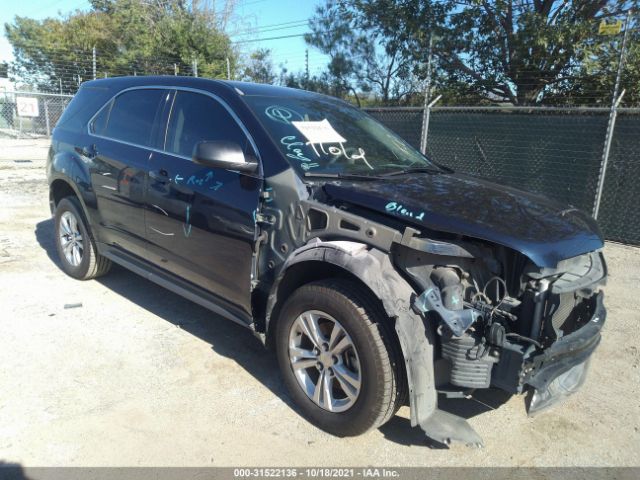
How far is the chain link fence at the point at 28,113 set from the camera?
19.9 metres

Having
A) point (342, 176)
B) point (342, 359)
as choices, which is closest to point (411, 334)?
point (342, 359)

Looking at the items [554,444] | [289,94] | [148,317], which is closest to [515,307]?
[554,444]

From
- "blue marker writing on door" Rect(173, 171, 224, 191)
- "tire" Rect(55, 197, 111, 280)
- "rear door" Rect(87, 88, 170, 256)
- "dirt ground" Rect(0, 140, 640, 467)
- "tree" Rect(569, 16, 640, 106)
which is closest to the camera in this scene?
"dirt ground" Rect(0, 140, 640, 467)

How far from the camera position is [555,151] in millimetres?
7785

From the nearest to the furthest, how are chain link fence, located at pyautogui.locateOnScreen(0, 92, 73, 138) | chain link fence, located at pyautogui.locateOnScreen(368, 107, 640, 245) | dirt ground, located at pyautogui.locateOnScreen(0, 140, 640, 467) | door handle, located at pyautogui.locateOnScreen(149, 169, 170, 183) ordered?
dirt ground, located at pyautogui.locateOnScreen(0, 140, 640, 467) → door handle, located at pyautogui.locateOnScreen(149, 169, 170, 183) → chain link fence, located at pyautogui.locateOnScreen(368, 107, 640, 245) → chain link fence, located at pyautogui.locateOnScreen(0, 92, 73, 138)

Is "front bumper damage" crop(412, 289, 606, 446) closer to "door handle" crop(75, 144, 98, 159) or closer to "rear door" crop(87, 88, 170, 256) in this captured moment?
"rear door" crop(87, 88, 170, 256)

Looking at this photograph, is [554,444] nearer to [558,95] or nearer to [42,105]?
[558,95]

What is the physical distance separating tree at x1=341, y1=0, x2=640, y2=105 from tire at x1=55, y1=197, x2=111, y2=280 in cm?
807

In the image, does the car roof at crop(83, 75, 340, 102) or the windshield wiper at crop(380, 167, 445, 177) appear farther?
the car roof at crop(83, 75, 340, 102)

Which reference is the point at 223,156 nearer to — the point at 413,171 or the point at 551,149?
the point at 413,171

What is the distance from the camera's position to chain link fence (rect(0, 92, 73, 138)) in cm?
1988

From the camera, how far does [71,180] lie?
4820 millimetres

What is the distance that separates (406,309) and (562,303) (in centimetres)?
87

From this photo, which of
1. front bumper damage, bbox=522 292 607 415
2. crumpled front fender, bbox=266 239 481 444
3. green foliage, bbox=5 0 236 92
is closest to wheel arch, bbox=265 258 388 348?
crumpled front fender, bbox=266 239 481 444
